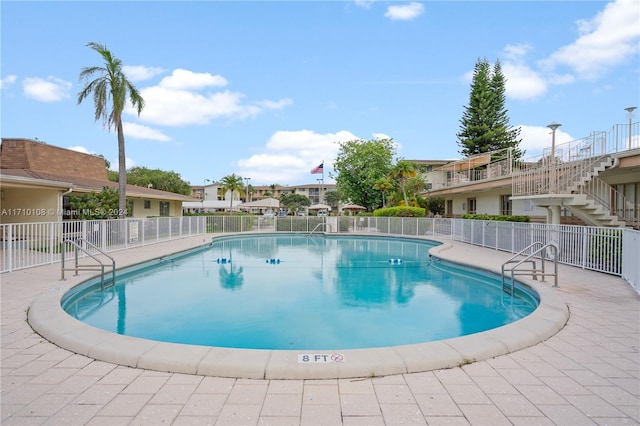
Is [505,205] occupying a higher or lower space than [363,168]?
lower

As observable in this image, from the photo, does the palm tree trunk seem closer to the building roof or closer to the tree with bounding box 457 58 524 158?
the building roof

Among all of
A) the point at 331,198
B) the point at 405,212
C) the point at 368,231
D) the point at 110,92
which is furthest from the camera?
the point at 331,198

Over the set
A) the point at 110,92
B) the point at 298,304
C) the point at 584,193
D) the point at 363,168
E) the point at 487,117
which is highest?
the point at 487,117

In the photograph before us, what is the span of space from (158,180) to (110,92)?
30826 millimetres

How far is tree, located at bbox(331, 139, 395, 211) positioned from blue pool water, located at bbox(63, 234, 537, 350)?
65.5 feet

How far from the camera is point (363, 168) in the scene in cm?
3250

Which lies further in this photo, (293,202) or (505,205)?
(293,202)

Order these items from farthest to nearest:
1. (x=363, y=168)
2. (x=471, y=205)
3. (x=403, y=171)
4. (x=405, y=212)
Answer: (x=363, y=168) → (x=403, y=171) → (x=471, y=205) → (x=405, y=212)

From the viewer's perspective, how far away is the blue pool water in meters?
5.80

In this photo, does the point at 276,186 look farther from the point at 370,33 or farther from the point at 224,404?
the point at 224,404

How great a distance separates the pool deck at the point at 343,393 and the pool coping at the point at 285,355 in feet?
0.23

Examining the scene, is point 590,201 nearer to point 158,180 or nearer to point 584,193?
point 584,193

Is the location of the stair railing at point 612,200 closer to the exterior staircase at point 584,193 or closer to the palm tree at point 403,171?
the exterior staircase at point 584,193

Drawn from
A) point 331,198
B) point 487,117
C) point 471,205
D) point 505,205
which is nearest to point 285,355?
point 505,205
